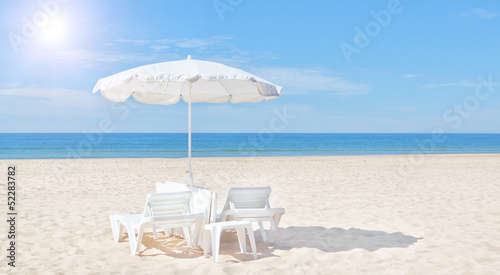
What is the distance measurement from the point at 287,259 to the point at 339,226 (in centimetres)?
198

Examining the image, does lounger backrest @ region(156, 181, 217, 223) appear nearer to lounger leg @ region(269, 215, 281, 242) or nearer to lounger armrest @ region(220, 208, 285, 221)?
lounger armrest @ region(220, 208, 285, 221)

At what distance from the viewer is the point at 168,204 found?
507 cm

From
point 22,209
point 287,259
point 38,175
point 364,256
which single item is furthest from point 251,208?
point 38,175

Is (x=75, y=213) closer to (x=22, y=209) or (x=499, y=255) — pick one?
(x=22, y=209)

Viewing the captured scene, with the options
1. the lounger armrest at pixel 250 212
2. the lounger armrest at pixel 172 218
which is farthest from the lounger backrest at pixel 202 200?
the lounger armrest at pixel 172 218

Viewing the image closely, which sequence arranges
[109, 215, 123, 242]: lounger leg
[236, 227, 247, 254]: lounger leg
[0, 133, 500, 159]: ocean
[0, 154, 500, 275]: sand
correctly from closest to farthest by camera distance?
[0, 154, 500, 275]: sand < [236, 227, 247, 254]: lounger leg < [109, 215, 123, 242]: lounger leg < [0, 133, 500, 159]: ocean

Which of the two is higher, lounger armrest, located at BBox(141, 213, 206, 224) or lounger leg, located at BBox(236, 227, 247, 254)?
lounger armrest, located at BBox(141, 213, 206, 224)

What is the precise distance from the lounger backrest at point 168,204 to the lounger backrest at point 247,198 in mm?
438

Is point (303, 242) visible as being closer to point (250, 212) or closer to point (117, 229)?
point (250, 212)

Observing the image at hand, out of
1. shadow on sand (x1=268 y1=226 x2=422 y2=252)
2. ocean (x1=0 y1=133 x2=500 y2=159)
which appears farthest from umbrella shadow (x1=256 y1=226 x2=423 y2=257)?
ocean (x1=0 y1=133 x2=500 y2=159)

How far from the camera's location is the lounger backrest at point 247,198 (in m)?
5.23

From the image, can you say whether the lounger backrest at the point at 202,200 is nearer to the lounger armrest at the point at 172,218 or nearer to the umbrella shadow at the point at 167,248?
the lounger armrest at the point at 172,218

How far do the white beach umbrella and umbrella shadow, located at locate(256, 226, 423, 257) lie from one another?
1.29m

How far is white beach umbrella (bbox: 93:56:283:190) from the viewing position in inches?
192
